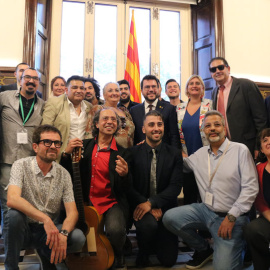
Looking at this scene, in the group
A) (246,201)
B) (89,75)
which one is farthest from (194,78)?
(89,75)

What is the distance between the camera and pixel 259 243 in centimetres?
202

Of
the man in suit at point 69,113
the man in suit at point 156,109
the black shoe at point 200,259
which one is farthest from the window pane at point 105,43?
the black shoe at point 200,259

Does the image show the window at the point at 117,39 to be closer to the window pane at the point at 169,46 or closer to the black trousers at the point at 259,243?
the window pane at the point at 169,46

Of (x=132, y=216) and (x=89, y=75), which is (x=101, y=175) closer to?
(x=132, y=216)

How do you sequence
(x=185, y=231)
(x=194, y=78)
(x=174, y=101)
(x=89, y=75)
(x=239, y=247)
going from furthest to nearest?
(x=89, y=75)
(x=174, y=101)
(x=194, y=78)
(x=185, y=231)
(x=239, y=247)

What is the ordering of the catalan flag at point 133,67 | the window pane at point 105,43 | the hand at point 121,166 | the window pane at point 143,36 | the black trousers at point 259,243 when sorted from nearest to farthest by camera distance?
the black trousers at point 259,243 → the hand at point 121,166 → the catalan flag at point 133,67 → the window pane at point 105,43 → the window pane at point 143,36

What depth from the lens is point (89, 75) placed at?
5.03m

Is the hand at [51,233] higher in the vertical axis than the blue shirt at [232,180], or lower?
lower

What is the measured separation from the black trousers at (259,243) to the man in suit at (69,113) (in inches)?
59.6

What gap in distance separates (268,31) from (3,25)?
13.9 ft

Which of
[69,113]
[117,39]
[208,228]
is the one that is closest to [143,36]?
[117,39]

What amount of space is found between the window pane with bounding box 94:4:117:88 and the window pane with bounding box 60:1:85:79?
0.86 feet

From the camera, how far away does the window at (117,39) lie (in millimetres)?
5121

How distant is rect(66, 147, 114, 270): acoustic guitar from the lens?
83.0 inches
